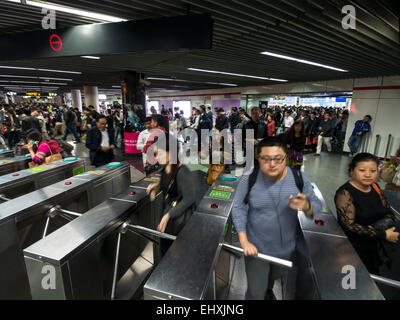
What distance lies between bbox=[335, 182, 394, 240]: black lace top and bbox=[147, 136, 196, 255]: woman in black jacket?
1.15 m

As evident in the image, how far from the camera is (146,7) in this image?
287 centimetres

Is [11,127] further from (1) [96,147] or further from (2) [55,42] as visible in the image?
(2) [55,42]

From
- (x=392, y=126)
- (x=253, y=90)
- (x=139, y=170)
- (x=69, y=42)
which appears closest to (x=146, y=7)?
(x=69, y=42)

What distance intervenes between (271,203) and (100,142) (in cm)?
340

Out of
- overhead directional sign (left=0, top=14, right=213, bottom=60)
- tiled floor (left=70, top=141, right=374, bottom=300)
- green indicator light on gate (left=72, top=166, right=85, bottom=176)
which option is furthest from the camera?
green indicator light on gate (left=72, top=166, right=85, bottom=176)

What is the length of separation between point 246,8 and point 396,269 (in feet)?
11.1

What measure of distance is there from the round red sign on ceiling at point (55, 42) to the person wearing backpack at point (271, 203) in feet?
10.8

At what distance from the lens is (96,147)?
390 cm

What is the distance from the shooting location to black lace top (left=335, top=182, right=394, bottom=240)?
5.32 feet

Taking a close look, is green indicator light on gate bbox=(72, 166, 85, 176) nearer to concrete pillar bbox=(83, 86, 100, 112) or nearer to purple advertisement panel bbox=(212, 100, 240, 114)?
concrete pillar bbox=(83, 86, 100, 112)

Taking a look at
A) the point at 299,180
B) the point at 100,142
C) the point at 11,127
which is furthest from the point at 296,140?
the point at 11,127

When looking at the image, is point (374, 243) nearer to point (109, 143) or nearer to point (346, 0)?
point (346, 0)

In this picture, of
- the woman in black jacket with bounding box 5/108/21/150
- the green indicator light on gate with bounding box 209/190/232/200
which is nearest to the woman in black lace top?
the green indicator light on gate with bounding box 209/190/232/200

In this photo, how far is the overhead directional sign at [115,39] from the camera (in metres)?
2.67
